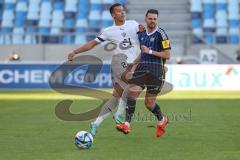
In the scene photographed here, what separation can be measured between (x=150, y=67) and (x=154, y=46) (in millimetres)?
392

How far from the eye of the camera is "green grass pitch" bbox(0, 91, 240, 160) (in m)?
10.6

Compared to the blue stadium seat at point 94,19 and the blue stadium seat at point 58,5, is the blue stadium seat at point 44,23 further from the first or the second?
the blue stadium seat at point 94,19

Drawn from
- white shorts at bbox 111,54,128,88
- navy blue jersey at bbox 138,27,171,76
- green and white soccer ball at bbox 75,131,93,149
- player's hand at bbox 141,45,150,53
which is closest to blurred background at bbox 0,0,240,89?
white shorts at bbox 111,54,128,88

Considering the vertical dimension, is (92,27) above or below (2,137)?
below

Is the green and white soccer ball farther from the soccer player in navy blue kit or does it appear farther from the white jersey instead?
the white jersey

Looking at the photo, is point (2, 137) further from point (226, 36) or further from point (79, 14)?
point (79, 14)

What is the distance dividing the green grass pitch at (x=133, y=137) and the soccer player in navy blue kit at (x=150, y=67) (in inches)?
21.0

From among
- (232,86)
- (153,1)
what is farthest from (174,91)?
(153,1)

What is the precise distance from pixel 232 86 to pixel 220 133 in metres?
18.7

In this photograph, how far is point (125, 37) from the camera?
1284 cm

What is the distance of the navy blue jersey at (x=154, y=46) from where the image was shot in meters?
12.5

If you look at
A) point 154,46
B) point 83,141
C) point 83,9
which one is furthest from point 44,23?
point 83,141

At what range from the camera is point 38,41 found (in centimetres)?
3603

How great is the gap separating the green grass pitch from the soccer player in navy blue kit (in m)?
0.53
